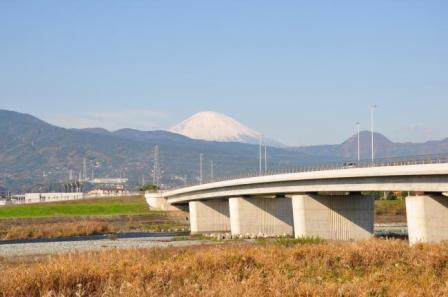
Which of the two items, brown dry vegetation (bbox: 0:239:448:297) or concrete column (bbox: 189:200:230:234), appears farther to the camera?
concrete column (bbox: 189:200:230:234)

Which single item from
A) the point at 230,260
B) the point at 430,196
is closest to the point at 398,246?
the point at 230,260

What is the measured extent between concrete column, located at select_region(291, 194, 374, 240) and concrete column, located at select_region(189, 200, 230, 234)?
27.5 meters

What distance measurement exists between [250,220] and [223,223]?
15.0 metres

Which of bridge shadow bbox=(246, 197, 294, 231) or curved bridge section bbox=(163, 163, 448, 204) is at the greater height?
curved bridge section bbox=(163, 163, 448, 204)

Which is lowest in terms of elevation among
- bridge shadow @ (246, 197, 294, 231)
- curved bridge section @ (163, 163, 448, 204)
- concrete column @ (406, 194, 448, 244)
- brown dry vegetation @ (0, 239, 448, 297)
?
brown dry vegetation @ (0, 239, 448, 297)

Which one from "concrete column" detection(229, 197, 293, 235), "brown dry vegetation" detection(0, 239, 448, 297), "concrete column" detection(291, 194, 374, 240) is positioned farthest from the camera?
"concrete column" detection(229, 197, 293, 235)

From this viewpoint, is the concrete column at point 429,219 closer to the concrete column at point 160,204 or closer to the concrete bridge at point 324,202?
the concrete bridge at point 324,202

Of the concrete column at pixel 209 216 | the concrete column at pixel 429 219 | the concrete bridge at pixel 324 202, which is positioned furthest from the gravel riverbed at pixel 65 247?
the concrete column at pixel 209 216

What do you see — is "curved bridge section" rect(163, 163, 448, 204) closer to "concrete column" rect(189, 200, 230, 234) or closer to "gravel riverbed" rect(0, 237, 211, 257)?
"concrete column" rect(189, 200, 230, 234)

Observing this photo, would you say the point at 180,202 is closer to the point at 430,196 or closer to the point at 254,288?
the point at 430,196

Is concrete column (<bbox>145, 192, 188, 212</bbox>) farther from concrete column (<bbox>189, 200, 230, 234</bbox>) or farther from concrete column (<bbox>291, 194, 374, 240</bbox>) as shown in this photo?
concrete column (<bbox>291, 194, 374, 240</bbox>)

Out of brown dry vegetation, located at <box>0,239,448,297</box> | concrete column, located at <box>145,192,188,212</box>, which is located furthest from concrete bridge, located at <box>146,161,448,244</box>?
brown dry vegetation, located at <box>0,239,448,297</box>

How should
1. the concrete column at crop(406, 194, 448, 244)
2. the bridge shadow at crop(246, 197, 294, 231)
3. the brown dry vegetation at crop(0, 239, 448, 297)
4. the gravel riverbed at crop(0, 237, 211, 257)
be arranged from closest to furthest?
the brown dry vegetation at crop(0, 239, 448, 297) → the concrete column at crop(406, 194, 448, 244) → the gravel riverbed at crop(0, 237, 211, 257) → the bridge shadow at crop(246, 197, 294, 231)

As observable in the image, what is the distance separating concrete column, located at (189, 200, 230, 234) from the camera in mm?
88562
